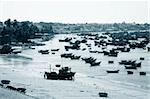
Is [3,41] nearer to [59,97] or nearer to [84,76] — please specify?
[84,76]

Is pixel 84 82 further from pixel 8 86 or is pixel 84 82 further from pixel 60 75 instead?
pixel 8 86

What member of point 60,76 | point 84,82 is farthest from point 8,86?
point 60,76

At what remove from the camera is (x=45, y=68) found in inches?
1934

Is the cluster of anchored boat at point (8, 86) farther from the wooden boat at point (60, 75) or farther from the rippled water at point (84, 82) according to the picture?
the wooden boat at point (60, 75)

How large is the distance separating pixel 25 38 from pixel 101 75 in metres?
53.9

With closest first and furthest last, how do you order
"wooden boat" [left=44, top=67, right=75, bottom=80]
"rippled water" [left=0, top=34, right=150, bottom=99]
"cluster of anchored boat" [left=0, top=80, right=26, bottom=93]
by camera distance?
1. "rippled water" [left=0, top=34, right=150, bottom=99]
2. "cluster of anchored boat" [left=0, top=80, right=26, bottom=93]
3. "wooden boat" [left=44, top=67, right=75, bottom=80]

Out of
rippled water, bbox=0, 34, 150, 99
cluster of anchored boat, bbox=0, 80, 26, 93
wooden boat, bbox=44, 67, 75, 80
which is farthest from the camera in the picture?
wooden boat, bbox=44, 67, 75, 80

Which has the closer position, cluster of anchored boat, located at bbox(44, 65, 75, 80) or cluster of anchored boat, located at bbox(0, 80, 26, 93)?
cluster of anchored boat, located at bbox(0, 80, 26, 93)

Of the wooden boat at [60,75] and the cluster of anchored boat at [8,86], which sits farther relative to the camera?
the wooden boat at [60,75]

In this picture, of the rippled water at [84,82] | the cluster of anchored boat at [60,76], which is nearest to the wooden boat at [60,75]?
the cluster of anchored boat at [60,76]

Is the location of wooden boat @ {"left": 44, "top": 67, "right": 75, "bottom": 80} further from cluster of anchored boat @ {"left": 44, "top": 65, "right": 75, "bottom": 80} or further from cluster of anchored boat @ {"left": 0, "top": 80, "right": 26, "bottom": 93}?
cluster of anchored boat @ {"left": 0, "top": 80, "right": 26, "bottom": 93}

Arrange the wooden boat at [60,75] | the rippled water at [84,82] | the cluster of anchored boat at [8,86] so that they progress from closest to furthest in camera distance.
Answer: the rippled water at [84,82] < the cluster of anchored boat at [8,86] < the wooden boat at [60,75]

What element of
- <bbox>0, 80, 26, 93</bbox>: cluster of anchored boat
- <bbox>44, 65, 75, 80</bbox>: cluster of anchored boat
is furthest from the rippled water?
<bbox>44, 65, 75, 80</bbox>: cluster of anchored boat

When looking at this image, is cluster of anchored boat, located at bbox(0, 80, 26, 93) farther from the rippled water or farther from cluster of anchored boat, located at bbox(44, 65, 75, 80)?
cluster of anchored boat, located at bbox(44, 65, 75, 80)
